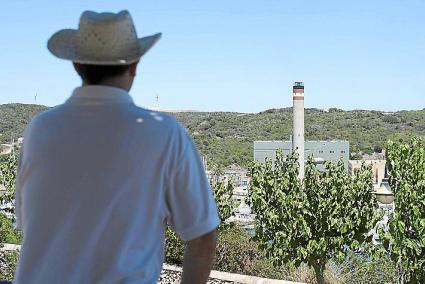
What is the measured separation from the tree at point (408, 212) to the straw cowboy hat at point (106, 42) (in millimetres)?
6148

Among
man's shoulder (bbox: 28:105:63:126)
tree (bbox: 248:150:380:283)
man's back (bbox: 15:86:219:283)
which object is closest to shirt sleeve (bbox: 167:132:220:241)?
man's back (bbox: 15:86:219:283)

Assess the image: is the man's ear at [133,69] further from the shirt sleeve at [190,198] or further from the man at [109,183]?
the shirt sleeve at [190,198]

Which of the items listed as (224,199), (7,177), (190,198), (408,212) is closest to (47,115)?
(190,198)

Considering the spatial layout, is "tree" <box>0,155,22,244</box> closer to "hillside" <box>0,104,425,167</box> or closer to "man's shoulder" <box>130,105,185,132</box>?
"man's shoulder" <box>130,105,185,132</box>

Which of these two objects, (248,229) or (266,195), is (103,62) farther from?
(248,229)

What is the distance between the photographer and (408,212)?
280 inches

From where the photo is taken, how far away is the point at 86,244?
113 cm

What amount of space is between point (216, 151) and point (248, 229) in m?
27.6

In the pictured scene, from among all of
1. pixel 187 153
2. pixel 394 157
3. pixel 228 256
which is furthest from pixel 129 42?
pixel 228 256

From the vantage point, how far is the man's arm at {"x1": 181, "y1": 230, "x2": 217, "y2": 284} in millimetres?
1146

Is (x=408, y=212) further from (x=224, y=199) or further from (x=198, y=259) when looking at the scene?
(x=198, y=259)

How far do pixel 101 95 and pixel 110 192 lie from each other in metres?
0.18

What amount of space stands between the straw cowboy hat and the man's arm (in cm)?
34

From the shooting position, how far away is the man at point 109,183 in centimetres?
112
